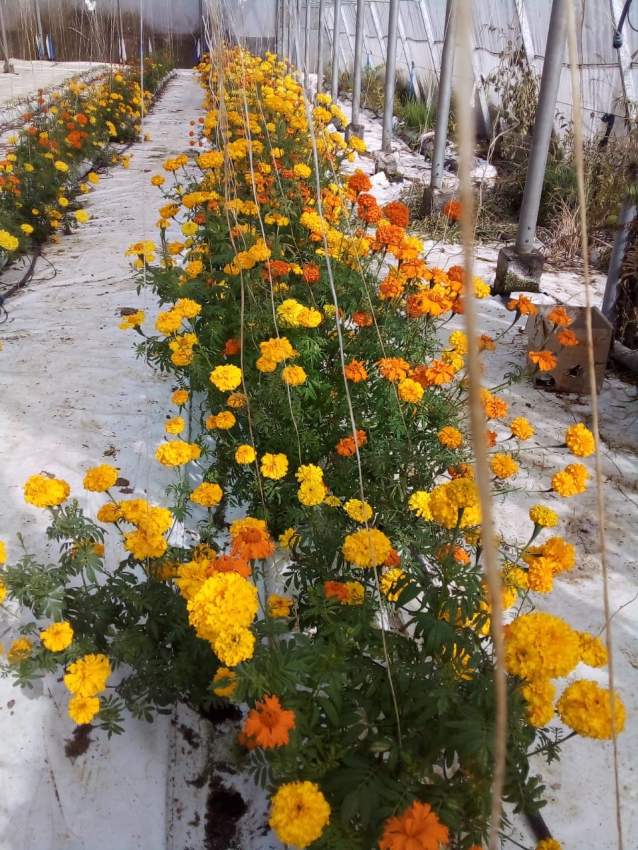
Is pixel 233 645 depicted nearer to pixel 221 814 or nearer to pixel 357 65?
pixel 221 814

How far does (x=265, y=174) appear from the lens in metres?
2.81

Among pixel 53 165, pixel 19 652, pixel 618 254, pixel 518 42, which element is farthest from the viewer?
pixel 518 42

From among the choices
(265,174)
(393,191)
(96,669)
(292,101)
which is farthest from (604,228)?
(96,669)

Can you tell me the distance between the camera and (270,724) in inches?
35.2

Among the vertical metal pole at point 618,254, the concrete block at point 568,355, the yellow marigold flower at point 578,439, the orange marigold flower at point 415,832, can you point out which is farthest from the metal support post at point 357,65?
the orange marigold flower at point 415,832

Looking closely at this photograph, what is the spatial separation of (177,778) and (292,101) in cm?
397

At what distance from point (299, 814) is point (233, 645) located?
252mm

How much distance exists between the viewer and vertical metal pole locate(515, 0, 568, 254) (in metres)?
3.59

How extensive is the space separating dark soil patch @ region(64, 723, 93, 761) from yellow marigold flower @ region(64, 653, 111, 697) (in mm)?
370

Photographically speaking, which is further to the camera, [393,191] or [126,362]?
[393,191]

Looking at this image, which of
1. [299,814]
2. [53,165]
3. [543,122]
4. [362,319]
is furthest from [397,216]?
[53,165]

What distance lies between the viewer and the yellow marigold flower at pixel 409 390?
1655 millimetres

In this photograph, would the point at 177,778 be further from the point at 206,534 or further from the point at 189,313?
the point at 189,313

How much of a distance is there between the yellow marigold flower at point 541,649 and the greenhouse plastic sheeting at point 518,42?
1.95 metres
